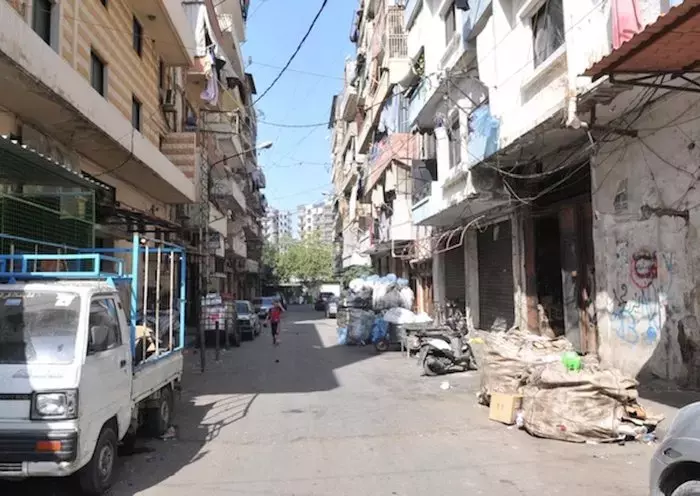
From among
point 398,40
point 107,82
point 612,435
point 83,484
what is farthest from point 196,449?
point 398,40

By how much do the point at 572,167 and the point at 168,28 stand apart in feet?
42.9

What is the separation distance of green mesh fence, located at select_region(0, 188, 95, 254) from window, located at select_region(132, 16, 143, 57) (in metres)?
9.78

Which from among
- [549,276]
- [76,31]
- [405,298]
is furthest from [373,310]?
[76,31]

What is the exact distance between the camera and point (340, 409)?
9.60 m

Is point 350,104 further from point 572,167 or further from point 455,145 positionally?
point 572,167

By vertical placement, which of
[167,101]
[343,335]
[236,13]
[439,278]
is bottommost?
[343,335]

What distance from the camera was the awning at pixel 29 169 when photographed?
24.5ft

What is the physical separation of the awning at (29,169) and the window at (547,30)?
28.9 ft

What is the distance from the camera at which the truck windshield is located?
16.5 feet

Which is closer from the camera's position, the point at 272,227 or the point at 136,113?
the point at 136,113

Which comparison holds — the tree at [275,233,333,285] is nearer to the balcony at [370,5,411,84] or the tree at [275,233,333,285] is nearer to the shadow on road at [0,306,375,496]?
the balcony at [370,5,411,84]

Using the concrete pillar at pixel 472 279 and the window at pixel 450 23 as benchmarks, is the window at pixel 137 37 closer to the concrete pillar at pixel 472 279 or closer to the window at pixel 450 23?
the window at pixel 450 23

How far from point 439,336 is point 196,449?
8.36 meters

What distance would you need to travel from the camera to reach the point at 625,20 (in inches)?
335
